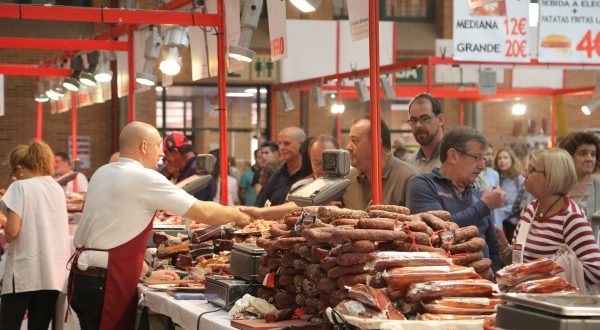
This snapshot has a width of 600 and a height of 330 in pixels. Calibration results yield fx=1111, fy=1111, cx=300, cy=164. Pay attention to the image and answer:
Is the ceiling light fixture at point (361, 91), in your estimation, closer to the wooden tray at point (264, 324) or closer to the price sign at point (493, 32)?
the price sign at point (493, 32)

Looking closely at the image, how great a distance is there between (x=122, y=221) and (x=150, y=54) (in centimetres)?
405

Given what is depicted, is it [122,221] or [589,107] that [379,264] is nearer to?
[122,221]

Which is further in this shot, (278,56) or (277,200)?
(277,200)

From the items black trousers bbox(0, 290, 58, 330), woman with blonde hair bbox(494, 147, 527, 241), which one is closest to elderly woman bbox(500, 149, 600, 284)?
black trousers bbox(0, 290, 58, 330)

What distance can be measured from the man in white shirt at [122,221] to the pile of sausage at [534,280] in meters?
2.81

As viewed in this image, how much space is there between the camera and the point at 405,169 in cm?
673

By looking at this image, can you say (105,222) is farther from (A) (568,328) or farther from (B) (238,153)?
(B) (238,153)

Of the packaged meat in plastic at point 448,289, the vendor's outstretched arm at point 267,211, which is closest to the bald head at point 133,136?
the vendor's outstretched arm at point 267,211

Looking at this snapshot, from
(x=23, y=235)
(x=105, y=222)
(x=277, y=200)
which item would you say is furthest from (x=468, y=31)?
(x=105, y=222)

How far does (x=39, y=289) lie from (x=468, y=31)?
6030 millimetres

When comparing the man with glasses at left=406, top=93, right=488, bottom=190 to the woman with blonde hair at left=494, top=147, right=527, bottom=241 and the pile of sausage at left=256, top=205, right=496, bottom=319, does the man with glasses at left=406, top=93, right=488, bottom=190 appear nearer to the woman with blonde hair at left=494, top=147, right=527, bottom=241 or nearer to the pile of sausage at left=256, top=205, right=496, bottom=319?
the pile of sausage at left=256, top=205, right=496, bottom=319

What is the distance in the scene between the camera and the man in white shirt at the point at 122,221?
6629 mm

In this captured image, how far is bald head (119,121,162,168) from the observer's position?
270 inches

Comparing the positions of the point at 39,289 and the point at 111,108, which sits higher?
the point at 111,108
